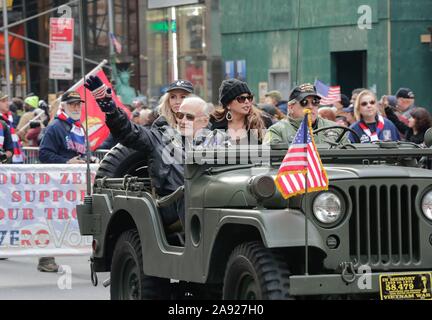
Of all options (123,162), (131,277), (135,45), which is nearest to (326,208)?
(131,277)

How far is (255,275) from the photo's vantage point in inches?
285

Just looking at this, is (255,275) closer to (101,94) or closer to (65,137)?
(101,94)

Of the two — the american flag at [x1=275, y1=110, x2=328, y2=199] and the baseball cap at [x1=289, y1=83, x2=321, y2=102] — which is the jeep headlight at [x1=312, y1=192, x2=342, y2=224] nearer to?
the american flag at [x1=275, y1=110, x2=328, y2=199]

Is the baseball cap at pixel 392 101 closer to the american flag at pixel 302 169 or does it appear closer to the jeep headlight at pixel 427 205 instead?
the jeep headlight at pixel 427 205

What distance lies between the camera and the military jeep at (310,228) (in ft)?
23.5

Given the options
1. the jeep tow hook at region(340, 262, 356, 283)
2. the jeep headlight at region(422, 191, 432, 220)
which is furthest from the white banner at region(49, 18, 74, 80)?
Result: the jeep tow hook at region(340, 262, 356, 283)

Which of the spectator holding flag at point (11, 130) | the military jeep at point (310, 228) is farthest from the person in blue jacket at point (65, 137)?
the military jeep at point (310, 228)

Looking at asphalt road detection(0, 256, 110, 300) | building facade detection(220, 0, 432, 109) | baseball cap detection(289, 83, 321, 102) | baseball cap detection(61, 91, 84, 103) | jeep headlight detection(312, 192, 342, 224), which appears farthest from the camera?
building facade detection(220, 0, 432, 109)

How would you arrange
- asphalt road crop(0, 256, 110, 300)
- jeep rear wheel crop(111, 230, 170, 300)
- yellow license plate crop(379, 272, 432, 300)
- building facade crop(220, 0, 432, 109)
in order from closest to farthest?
yellow license plate crop(379, 272, 432, 300), jeep rear wheel crop(111, 230, 170, 300), asphalt road crop(0, 256, 110, 300), building facade crop(220, 0, 432, 109)

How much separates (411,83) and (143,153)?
22809mm

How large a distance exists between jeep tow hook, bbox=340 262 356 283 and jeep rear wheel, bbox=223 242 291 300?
0.31 m

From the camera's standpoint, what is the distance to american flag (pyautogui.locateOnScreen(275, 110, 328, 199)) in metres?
7.12

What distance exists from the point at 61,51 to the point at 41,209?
13399mm

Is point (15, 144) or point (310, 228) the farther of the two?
point (15, 144)
